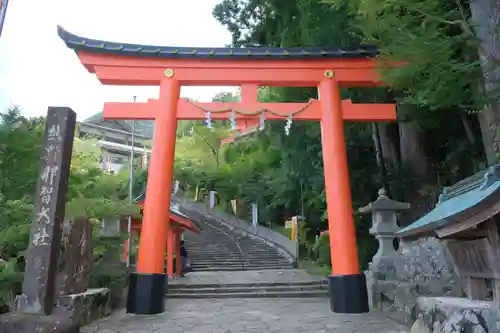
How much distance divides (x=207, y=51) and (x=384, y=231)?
5563mm

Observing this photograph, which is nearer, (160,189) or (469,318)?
(469,318)

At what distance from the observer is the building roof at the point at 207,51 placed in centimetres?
871

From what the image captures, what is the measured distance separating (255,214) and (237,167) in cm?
724

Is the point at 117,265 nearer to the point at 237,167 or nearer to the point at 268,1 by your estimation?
the point at 268,1

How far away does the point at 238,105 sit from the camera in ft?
30.0

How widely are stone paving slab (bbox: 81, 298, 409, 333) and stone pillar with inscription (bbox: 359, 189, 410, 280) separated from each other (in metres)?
1.27

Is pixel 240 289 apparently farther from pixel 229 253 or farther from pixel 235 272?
pixel 229 253

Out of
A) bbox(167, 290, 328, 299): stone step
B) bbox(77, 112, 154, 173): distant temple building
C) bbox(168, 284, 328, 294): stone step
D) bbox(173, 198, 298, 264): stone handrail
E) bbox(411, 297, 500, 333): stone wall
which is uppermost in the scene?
bbox(77, 112, 154, 173): distant temple building

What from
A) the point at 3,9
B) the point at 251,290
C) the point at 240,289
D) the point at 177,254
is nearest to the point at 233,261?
the point at 177,254

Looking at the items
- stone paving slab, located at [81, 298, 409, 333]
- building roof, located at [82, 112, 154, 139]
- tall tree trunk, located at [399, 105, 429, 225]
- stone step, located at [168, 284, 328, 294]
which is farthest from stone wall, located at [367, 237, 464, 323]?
building roof, located at [82, 112, 154, 139]

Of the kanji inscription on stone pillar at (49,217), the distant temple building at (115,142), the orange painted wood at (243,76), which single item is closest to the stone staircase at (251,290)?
the orange painted wood at (243,76)

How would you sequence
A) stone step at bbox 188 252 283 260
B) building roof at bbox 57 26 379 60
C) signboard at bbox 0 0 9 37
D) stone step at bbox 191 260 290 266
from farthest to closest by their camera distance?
1. stone step at bbox 188 252 283 260
2. stone step at bbox 191 260 290 266
3. building roof at bbox 57 26 379 60
4. signboard at bbox 0 0 9 37

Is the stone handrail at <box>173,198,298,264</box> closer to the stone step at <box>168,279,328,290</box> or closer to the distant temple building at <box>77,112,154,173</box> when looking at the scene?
the stone step at <box>168,279,328,290</box>

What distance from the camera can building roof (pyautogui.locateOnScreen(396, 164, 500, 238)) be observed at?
3.77 meters
